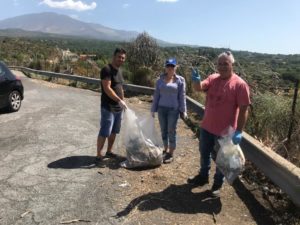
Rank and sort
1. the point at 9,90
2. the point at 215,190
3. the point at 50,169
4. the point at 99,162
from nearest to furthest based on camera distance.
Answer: the point at 215,190 → the point at 50,169 → the point at 99,162 → the point at 9,90

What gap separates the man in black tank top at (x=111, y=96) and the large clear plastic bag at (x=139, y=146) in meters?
0.25

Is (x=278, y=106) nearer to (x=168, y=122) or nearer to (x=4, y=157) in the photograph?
(x=168, y=122)

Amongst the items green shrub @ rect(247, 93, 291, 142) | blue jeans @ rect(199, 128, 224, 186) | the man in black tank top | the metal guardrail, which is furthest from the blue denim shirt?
green shrub @ rect(247, 93, 291, 142)

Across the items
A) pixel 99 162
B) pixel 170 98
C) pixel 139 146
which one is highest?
pixel 170 98

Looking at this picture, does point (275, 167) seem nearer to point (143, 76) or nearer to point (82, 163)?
point (82, 163)

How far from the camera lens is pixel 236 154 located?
229 inches

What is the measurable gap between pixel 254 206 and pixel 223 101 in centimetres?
145

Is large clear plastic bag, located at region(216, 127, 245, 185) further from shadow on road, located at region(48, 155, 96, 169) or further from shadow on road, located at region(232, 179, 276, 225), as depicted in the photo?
shadow on road, located at region(48, 155, 96, 169)

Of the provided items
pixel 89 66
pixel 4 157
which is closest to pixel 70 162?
pixel 4 157

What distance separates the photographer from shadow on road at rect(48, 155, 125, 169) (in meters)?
7.47

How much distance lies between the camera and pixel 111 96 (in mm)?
7324

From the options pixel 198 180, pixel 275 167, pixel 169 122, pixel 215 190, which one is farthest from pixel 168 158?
pixel 275 167

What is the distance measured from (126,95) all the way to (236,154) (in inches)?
468

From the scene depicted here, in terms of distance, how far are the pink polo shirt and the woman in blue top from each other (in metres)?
1.33
